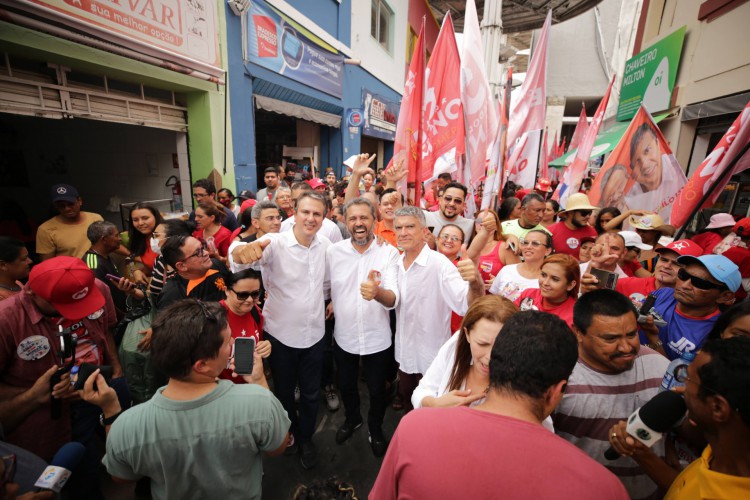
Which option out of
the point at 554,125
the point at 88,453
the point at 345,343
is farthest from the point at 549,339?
the point at 554,125

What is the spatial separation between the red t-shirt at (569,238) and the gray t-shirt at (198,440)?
383 centimetres

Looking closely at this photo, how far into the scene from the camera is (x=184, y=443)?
1318 mm

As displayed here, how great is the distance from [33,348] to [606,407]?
2947mm

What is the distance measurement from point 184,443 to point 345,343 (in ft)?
4.88

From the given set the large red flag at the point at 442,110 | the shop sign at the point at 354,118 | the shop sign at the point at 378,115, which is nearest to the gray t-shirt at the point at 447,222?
the large red flag at the point at 442,110

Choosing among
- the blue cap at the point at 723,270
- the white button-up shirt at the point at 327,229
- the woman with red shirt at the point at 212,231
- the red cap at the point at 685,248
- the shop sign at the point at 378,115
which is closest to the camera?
the blue cap at the point at 723,270

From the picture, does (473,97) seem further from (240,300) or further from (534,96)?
(240,300)

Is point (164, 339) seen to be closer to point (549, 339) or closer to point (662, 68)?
point (549, 339)

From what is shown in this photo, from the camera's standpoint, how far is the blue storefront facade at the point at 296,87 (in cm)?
690

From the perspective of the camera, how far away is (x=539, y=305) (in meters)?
2.33

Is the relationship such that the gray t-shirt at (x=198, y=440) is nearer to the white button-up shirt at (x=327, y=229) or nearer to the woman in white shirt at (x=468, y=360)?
the woman in white shirt at (x=468, y=360)

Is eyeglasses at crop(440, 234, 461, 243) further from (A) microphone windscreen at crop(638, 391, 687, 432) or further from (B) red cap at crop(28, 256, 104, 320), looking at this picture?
(B) red cap at crop(28, 256, 104, 320)

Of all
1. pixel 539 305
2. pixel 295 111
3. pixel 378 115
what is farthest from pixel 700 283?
pixel 378 115

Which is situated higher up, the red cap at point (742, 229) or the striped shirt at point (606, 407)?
the red cap at point (742, 229)
